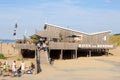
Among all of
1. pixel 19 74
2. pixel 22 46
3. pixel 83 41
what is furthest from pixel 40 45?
pixel 19 74

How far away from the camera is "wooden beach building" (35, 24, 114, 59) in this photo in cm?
3959

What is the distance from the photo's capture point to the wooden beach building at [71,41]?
130ft

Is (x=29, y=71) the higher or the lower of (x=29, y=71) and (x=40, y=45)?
the lower

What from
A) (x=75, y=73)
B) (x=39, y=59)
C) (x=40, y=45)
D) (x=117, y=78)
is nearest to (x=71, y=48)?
(x=40, y=45)

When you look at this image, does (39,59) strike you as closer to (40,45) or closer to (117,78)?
(40,45)

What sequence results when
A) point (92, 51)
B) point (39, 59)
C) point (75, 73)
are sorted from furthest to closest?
point (92, 51) → point (39, 59) → point (75, 73)

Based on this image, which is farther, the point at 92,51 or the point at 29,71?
the point at 92,51

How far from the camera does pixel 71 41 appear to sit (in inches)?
1638

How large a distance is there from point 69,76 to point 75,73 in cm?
214

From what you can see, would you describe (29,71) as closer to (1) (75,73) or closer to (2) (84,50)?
(1) (75,73)

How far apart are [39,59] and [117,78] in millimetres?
9797

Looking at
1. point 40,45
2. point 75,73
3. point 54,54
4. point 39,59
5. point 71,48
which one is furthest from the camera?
point 54,54

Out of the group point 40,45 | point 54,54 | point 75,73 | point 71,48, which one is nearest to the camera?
point 75,73

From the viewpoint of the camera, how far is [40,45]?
119 feet
